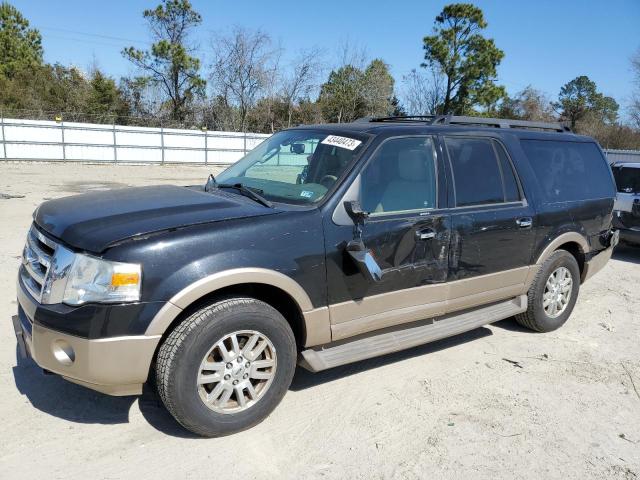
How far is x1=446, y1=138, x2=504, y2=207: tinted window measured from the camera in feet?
13.5

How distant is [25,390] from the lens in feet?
11.5

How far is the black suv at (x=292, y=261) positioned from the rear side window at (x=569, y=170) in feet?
0.11

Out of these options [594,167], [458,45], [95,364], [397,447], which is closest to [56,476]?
[95,364]

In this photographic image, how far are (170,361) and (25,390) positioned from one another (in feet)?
4.67

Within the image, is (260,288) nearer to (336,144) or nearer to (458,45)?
(336,144)

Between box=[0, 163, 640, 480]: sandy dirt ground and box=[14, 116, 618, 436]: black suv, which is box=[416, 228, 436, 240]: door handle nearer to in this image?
box=[14, 116, 618, 436]: black suv

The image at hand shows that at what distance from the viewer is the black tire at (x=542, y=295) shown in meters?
4.86

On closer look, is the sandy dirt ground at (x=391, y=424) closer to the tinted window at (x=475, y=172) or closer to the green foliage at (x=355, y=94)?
the tinted window at (x=475, y=172)

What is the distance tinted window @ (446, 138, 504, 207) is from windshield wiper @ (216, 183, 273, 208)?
5.19ft

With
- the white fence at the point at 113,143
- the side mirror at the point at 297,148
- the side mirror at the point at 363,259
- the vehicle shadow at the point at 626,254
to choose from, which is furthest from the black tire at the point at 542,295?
the white fence at the point at 113,143

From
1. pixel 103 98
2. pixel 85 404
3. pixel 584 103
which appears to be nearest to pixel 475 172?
pixel 85 404

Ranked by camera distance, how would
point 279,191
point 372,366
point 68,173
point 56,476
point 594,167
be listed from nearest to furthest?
point 56,476, point 279,191, point 372,366, point 594,167, point 68,173

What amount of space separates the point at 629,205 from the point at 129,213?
8.32m

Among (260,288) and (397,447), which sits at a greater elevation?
(260,288)
